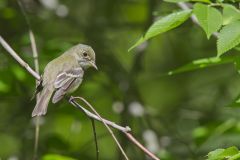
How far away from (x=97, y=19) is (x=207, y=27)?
173 inches

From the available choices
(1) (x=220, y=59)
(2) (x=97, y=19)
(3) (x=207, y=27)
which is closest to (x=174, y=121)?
(2) (x=97, y=19)

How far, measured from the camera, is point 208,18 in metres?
3.60

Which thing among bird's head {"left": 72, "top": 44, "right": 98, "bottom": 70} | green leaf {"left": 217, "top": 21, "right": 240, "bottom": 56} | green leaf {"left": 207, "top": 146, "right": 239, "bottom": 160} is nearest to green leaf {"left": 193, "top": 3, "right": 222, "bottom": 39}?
green leaf {"left": 217, "top": 21, "right": 240, "bottom": 56}

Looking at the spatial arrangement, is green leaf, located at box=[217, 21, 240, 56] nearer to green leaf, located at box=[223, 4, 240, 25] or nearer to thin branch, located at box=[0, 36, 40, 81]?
green leaf, located at box=[223, 4, 240, 25]

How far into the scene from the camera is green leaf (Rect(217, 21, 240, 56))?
138 inches

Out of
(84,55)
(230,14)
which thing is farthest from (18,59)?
(84,55)

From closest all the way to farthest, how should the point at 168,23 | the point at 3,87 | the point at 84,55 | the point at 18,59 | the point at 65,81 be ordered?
the point at 168,23, the point at 18,59, the point at 65,81, the point at 3,87, the point at 84,55

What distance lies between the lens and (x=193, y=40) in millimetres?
8469

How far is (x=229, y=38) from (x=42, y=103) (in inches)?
74.8

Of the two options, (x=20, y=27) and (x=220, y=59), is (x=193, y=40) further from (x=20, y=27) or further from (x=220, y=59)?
(x=220, y=59)

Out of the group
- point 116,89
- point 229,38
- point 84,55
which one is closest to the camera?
point 229,38

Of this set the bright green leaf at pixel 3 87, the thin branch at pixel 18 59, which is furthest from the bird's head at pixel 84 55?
the thin branch at pixel 18 59

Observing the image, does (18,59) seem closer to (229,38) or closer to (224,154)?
(229,38)

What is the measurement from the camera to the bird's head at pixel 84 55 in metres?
5.89
